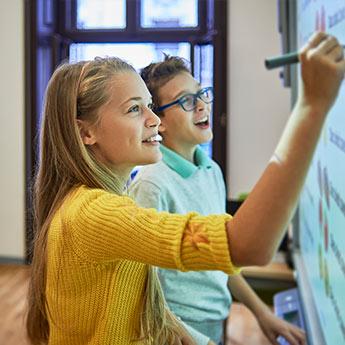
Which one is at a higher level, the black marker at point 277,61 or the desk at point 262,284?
the black marker at point 277,61

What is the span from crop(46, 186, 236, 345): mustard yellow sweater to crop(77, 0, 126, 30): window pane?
4.06 meters

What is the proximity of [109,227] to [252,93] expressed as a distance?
3838mm

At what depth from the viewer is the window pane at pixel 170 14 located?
469 cm

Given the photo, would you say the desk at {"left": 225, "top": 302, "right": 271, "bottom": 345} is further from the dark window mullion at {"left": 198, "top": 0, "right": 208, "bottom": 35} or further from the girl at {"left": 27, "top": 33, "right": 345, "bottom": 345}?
the girl at {"left": 27, "top": 33, "right": 345, "bottom": 345}

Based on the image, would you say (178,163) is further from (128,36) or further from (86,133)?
(128,36)

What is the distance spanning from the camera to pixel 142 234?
77 cm

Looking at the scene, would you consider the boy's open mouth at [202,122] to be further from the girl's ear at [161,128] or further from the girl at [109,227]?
the girl at [109,227]

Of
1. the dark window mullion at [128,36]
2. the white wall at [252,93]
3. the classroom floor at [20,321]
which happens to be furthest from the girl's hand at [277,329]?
the dark window mullion at [128,36]

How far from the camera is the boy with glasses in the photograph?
1.23m

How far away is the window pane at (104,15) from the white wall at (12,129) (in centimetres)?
52

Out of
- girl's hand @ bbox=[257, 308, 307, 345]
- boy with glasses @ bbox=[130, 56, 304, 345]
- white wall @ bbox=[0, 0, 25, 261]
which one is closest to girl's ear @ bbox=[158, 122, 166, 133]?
boy with glasses @ bbox=[130, 56, 304, 345]

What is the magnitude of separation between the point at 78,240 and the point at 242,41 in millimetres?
3843

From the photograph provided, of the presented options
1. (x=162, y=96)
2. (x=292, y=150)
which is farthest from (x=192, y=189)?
(x=292, y=150)

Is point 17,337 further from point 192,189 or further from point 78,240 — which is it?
point 78,240
